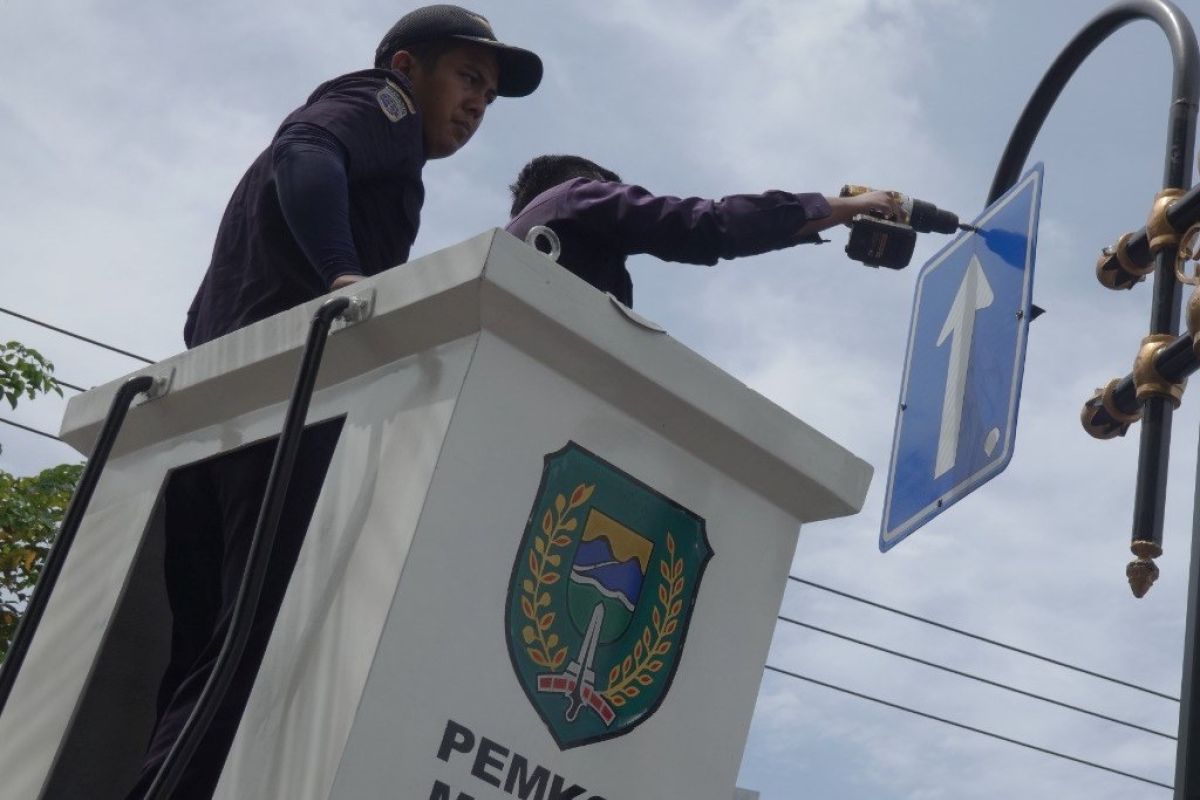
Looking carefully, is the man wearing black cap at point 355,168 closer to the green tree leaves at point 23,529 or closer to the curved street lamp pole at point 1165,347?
the curved street lamp pole at point 1165,347

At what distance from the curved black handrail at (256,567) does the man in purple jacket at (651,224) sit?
0.93 metres

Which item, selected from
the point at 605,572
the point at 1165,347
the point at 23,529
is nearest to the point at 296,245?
the point at 605,572

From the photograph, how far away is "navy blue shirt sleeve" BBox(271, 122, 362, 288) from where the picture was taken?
8.00 feet

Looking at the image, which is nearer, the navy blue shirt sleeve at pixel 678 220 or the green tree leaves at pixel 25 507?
the navy blue shirt sleeve at pixel 678 220

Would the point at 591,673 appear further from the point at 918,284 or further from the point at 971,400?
the point at 918,284

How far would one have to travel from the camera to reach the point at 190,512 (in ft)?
8.41

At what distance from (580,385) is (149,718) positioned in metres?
0.99

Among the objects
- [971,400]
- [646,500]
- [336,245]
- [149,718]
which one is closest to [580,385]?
[646,500]

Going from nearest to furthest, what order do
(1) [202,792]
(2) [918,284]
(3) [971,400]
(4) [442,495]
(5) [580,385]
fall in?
(4) [442,495]
(5) [580,385]
(1) [202,792]
(3) [971,400]
(2) [918,284]

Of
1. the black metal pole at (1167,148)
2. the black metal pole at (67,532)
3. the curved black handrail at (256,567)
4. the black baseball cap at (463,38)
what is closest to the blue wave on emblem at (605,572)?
the curved black handrail at (256,567)

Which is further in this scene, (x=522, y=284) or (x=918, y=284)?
(x=918, y=284)

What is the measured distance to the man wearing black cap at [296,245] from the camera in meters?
2.33

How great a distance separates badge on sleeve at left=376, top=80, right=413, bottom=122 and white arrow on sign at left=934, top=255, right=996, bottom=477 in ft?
6.19

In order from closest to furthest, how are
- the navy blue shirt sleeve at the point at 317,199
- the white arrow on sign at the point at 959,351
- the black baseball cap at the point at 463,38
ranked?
the navy blue shirt sleeve at the point at 317,199 < the black baseball cap at the point at 463,38 < the white arrow on sign at the point at 959,351
